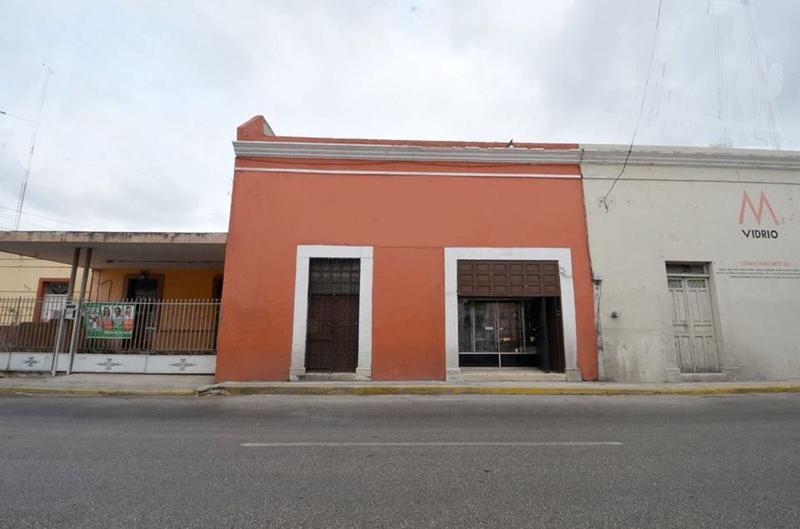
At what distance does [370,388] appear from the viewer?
9328 mm

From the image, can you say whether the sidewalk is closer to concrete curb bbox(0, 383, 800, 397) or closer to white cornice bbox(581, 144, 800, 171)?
concrete curb bbox(0, 383, 800, 397)

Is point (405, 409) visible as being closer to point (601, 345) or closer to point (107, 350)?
point (601, 345)

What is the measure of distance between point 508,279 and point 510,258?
1.81 ft

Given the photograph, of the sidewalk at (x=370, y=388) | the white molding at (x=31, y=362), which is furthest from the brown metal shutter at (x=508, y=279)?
the white molding at (x=31, y=362)

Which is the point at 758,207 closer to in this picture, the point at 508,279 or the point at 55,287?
the point at 508,279

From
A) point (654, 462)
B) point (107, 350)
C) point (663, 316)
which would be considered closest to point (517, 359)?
Answer: point (663, 316)

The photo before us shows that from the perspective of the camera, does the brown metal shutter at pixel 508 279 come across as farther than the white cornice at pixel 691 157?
No

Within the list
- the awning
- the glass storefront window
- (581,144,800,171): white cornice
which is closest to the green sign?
the awning

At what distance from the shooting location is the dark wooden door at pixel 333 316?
1068cm

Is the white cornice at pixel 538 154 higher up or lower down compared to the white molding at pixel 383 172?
higher up

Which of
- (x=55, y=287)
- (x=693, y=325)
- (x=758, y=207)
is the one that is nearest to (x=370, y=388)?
(x=693, y=325)

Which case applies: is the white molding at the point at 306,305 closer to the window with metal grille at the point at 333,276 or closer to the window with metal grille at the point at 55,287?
the window with metal grille at the point at 333,276

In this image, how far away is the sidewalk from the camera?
366 inches

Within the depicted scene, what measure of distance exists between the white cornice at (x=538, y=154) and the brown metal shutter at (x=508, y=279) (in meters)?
2.83
